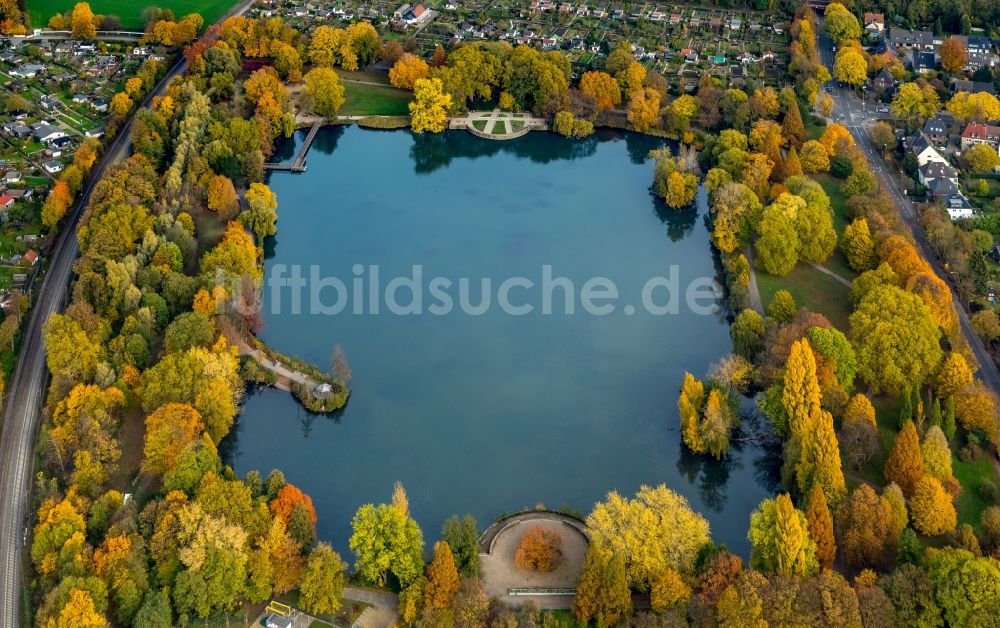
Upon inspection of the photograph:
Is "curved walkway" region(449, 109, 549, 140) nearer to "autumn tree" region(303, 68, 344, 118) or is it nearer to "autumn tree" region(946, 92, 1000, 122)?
"autumn tree" region(303, 68, 344, 118)

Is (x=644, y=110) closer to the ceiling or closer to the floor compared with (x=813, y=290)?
closer to the ceiling

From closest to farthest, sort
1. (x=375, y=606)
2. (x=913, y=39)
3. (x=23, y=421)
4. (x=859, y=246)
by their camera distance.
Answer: (x=375, y=606), (x=23, y=421), (x=859, y=246), (x=913, y=39)

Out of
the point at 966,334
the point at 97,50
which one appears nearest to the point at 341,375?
the point at 966,334

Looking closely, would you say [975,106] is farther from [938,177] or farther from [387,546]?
[387,546]

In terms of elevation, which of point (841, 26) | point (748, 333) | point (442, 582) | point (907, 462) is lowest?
point (841, 26)

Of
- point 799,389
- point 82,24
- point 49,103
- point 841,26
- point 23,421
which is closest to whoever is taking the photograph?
point 799,389

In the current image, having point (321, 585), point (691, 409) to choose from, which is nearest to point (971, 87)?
point (691, 409)
